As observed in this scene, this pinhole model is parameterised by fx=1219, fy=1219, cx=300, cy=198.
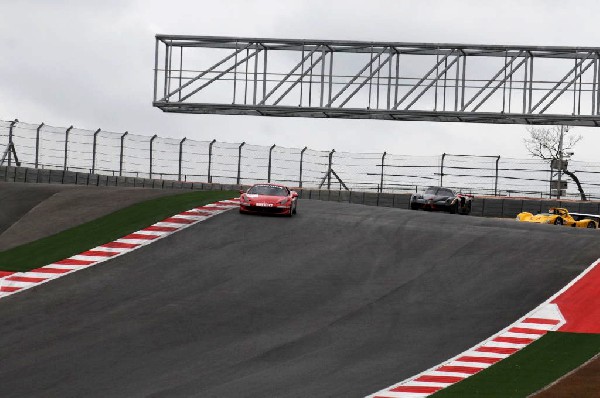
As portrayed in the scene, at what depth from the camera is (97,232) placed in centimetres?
3153

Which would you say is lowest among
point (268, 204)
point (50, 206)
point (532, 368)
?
point (532, 368)

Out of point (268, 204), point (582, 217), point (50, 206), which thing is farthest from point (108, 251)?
point (582, 217)

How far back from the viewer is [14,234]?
32656mm

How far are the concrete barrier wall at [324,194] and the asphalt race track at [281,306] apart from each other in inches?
650

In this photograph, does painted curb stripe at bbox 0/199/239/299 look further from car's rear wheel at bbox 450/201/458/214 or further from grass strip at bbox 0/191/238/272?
car's rear wheel at bbox 450/201/458/214

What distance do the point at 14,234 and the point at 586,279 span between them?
1521cm

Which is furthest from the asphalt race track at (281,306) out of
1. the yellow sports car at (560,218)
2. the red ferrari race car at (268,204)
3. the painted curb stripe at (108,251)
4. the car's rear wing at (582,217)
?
the car's rear wing at (582,217)

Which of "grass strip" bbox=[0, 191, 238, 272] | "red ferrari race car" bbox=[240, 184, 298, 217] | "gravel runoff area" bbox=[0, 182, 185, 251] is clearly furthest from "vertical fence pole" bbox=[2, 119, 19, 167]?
"red ferrari race car" bbox=[240, 184, 298, 217]

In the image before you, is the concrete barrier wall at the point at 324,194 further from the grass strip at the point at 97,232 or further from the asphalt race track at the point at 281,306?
the asphalt race track at the point at 281,306

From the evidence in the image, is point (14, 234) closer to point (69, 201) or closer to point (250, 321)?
point (69, 201)

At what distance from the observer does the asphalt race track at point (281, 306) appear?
18500 millimetres

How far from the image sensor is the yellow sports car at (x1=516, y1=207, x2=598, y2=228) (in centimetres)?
4306

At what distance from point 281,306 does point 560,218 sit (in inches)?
862

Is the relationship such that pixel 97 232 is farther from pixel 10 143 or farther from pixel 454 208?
pixel 10 143
